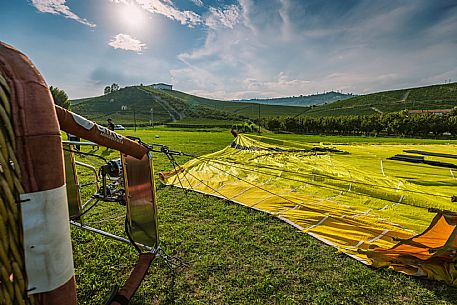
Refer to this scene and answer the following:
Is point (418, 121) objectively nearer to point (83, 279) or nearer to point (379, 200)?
point (379, 200)

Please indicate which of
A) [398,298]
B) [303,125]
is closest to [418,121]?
[303,125]

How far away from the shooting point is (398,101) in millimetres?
85750

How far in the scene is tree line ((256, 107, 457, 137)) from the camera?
37688 millimetres

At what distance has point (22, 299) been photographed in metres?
0.72

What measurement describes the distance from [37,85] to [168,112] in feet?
358

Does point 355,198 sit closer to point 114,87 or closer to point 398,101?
point 398,101

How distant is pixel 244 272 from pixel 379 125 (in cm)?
4825

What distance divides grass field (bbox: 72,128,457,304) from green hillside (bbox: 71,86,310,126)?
81282mm

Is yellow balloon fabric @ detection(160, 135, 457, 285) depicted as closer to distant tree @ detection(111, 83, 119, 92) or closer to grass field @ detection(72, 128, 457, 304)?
grass field @ detection(72, 128, 457, 304)

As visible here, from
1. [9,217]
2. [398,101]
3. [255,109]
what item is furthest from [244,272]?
[255,109]

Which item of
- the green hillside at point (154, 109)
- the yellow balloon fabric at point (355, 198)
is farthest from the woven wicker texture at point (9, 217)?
the green hillside at point (154, 109)

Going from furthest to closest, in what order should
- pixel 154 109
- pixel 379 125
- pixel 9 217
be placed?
pixel 154 109
pixel 379 125
pixel 9 217

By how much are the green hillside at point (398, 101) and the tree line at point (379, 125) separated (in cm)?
3177

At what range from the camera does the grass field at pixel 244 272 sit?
305 centimetres
